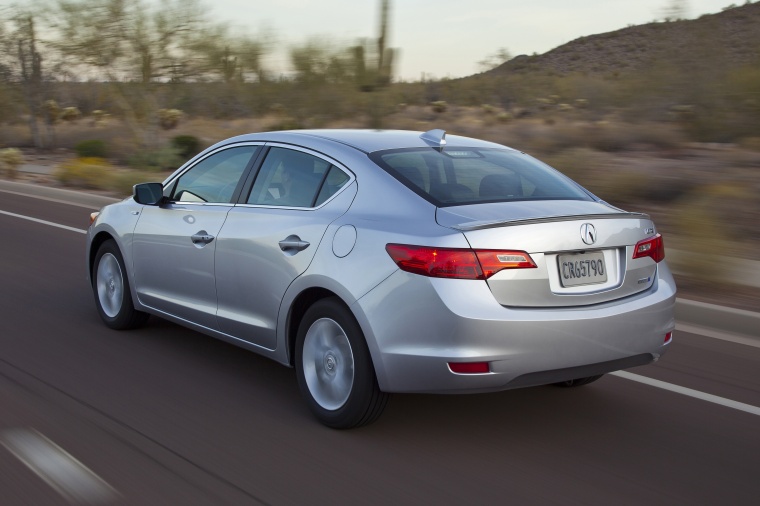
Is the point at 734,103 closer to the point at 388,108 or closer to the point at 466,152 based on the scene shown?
the point at 388,108

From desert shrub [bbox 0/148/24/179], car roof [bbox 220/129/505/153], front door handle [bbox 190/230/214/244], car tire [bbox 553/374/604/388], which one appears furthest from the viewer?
desert shrub [bbox 0/148/24/179]

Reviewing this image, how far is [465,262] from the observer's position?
178 inches

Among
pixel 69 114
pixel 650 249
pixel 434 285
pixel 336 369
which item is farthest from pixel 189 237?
pixel 69 114

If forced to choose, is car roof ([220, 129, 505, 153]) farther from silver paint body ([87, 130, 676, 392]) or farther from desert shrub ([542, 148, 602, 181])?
desert shrub ([542, 148, 602, 181])

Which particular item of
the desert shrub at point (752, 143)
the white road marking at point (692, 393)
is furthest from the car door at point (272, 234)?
the desert shrub at point (752, 143)

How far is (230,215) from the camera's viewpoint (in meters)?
5.93

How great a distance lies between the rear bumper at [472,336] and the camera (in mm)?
4512

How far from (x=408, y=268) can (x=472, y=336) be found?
43cm

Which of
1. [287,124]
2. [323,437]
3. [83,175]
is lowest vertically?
[287,124]

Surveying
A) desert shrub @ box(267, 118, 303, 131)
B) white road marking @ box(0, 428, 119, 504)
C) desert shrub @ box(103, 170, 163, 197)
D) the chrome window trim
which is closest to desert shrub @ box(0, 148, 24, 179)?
desert shrub @ box(103, 170, 163, 197)

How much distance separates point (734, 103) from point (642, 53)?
174 ft

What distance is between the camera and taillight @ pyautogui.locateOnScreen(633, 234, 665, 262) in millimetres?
5086

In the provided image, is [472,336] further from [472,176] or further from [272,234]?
[272,234]

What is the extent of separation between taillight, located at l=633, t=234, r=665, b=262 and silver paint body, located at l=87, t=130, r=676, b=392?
0.04m
